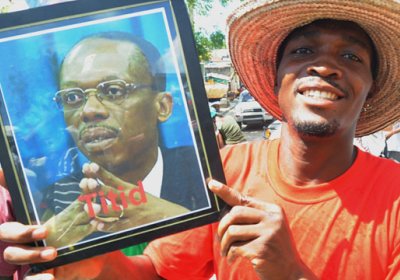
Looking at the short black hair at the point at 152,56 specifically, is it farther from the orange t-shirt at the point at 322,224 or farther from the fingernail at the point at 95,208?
the orange t-shirt at the point at 322,224

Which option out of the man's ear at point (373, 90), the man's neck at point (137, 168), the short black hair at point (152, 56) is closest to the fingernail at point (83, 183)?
the man's neck at point (137, 168)

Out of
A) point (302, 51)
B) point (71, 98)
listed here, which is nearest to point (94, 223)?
point (71, 98)

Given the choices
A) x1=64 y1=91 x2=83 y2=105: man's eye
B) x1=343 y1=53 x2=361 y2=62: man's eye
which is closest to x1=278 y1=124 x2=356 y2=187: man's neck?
Answer: x1=343 y1=53 x2=361 y2=62: man's eye

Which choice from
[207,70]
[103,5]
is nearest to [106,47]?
[103,5]

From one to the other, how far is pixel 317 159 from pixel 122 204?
33.6 inches

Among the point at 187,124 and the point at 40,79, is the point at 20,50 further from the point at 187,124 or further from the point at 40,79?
the point at 187,124

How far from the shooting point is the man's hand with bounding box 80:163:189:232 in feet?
4.23

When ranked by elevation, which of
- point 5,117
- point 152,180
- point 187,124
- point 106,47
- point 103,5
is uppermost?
point 103,5

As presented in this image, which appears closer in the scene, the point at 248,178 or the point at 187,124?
the point at 187,124

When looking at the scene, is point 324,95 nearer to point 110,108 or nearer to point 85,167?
point 110,108

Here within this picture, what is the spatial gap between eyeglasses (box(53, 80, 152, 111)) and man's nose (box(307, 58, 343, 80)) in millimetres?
692

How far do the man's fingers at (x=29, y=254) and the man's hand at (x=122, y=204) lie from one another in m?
0.16

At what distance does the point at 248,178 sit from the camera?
1786 millimetres

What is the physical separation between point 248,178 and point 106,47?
820mm
